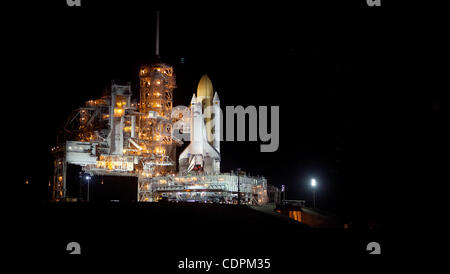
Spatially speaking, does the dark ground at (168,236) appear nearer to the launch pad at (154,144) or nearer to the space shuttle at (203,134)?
the launch pad at (154,144)

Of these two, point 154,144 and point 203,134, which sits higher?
point 203,134

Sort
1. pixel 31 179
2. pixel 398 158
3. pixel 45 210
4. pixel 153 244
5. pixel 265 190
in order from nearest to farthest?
pixel 153 244 < pixel 45 210 < pixel 398 158 < pixel 31 179 < pixel 265 190

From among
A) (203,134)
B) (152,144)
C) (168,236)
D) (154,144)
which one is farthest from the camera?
(203,134)

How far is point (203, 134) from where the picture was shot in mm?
76625

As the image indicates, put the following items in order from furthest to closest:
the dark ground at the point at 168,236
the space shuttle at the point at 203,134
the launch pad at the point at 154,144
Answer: the space shuttle at the point at 203,134
the launch pad at the point at 154,144
the dark ground at the point at 168,236

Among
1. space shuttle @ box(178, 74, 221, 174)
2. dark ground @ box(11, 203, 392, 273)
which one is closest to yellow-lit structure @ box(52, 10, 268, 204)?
space shuttle @ box(178, 74, 221, 174)

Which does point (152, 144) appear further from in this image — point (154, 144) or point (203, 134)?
point (203, 134)

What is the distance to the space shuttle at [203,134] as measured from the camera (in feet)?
248

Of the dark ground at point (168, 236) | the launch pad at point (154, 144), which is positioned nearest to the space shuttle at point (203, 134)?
the launch pad at point (154, 144)

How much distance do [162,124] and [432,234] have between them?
49790 millimetres

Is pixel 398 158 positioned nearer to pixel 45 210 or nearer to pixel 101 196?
pixel 45 210

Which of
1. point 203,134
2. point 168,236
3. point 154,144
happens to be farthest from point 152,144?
point 168,236
